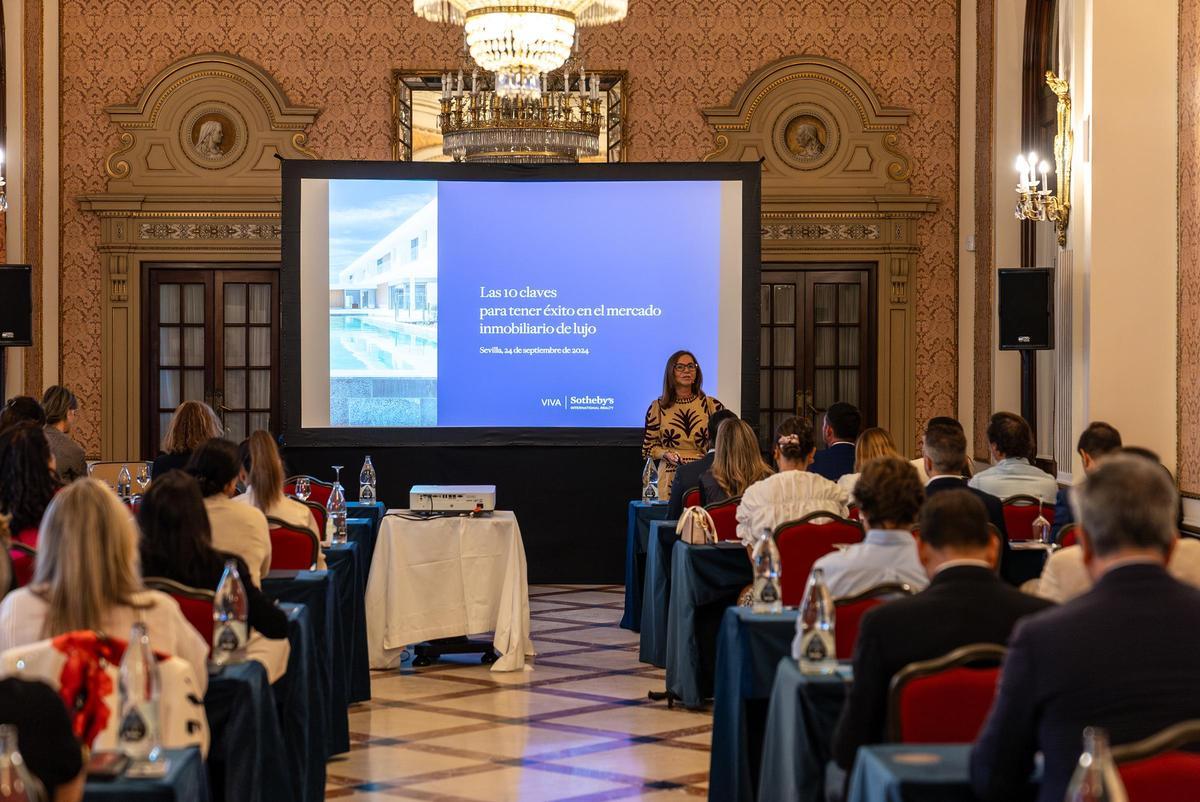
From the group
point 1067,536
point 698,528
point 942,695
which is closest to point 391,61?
point 698,528

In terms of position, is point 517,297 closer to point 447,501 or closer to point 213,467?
point 447,501

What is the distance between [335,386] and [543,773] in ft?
18.9

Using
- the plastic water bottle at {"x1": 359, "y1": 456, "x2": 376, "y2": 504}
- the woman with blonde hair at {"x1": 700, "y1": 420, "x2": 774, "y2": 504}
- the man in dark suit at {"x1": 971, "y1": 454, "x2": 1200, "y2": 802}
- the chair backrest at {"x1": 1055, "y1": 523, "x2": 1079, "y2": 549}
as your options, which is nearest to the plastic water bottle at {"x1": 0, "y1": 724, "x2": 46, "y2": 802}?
the man in dark suit at {"x1": 971, "y1": 454, "x2": 1200, "y2": 802}

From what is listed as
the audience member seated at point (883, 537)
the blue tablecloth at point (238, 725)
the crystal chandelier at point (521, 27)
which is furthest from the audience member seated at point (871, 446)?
the blue tablecloth at point (238, 725)

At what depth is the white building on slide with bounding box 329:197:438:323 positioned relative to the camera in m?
11.0

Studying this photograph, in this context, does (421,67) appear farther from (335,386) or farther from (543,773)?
(543,773)

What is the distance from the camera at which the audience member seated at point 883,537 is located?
426cm

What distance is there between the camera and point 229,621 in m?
3.94

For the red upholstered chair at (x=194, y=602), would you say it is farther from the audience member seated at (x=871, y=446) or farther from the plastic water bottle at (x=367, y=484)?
the plastic water bottle at (x=367, y=484)

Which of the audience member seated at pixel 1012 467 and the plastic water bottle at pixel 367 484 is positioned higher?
the audience member seated at pixel 1012 467

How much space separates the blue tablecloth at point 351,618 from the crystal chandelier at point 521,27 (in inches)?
130

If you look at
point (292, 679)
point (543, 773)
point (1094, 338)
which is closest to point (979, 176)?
point (1094, 338)

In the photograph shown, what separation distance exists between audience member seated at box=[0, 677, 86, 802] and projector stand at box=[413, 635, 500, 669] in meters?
5.55

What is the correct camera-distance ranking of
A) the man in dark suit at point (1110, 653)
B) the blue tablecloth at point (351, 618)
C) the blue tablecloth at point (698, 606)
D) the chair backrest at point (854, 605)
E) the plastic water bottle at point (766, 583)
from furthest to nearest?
the blue tablecloth at point (698, 606)
the blue tablecloth at point (351, 618)
the plastic water bottle at point (766, 583)
the chair backrest at point (854, 605)
the man in dark suit at point (1110, 653)
